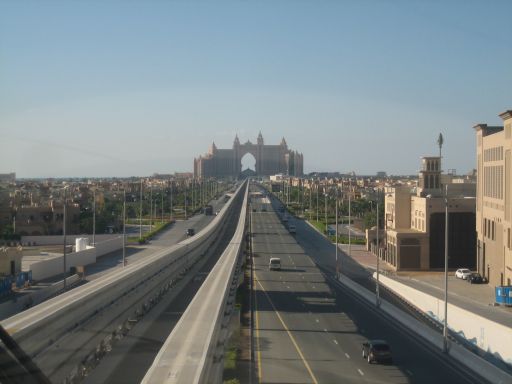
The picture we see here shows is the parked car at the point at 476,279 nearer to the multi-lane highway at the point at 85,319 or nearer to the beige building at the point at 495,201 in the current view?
the beige building at the point at 495,201

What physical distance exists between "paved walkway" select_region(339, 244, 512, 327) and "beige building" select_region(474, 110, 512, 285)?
3.56 feet

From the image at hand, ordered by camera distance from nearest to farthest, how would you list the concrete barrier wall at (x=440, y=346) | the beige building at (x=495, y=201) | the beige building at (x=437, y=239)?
1. the concrete barrier wall at (x=440, y=346)
2. the beige building at (x=495, y=201)
3. the beige building at (x=437, y=239)

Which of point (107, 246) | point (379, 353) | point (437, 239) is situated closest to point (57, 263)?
point (107, 246)

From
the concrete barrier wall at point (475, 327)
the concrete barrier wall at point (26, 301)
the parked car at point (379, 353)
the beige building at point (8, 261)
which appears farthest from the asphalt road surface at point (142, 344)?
the beige building at point (8, 261)

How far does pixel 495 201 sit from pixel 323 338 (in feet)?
44.1

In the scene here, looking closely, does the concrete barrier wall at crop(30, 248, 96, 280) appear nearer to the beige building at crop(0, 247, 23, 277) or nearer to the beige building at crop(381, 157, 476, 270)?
the beige building at crop(0, 247, 23, 277)

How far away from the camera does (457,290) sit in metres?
23.8

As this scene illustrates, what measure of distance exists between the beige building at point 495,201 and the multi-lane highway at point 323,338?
17.8 ft

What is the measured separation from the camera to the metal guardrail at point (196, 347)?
7970 mm

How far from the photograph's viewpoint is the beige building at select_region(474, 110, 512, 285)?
23.4m

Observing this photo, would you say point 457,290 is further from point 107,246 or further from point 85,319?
point 107,246

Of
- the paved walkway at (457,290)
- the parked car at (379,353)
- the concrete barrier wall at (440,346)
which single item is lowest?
the paved walkway at (457,290)

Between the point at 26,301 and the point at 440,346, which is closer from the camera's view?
the point at 440,346

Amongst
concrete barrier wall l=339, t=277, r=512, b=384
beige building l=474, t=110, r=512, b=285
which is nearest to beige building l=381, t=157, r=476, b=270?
beige building l=474, t=110, r=512, b=285
